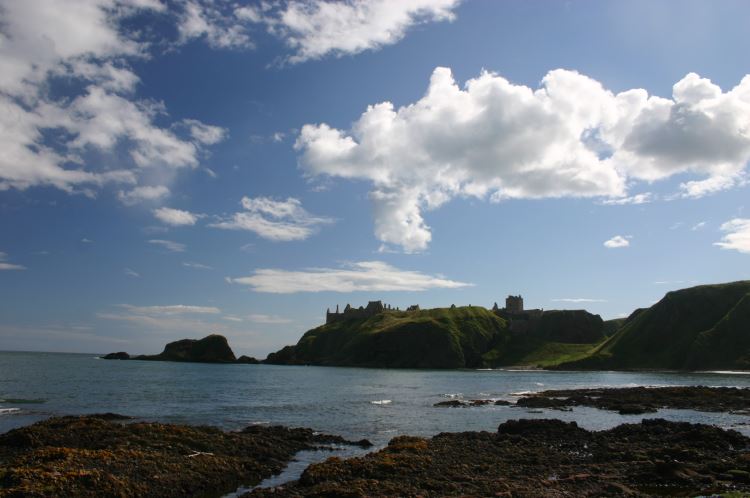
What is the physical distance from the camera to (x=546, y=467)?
32.6m

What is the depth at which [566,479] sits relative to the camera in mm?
28766

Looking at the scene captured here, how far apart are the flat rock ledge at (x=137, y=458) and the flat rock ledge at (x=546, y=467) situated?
4.29 meters

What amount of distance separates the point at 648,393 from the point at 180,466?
81.9 metres

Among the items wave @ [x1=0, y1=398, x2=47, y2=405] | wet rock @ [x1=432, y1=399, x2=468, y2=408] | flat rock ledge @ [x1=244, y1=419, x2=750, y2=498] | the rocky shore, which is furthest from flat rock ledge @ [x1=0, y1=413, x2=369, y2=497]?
the rocky shore

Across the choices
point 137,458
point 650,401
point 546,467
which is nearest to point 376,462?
point 546,467

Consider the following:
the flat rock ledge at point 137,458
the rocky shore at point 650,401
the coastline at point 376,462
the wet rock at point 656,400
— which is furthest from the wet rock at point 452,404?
the flat rock ledge at point 137,458

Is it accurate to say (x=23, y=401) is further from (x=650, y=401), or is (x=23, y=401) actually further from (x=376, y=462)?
(x=650, y=401)

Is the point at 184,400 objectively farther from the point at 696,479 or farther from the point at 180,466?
the point at 696,479

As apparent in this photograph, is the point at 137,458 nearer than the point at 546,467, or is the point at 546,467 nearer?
the point at 137,458

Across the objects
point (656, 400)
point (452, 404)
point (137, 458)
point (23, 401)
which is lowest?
point (452, 404)

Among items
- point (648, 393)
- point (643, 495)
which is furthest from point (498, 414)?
point (643, 495)

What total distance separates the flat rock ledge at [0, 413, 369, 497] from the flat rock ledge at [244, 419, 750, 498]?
14.1 feet

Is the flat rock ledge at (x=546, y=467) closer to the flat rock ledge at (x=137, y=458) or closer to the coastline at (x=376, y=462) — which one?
the coastline at (x=376, y=462)

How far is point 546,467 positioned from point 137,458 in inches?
962
